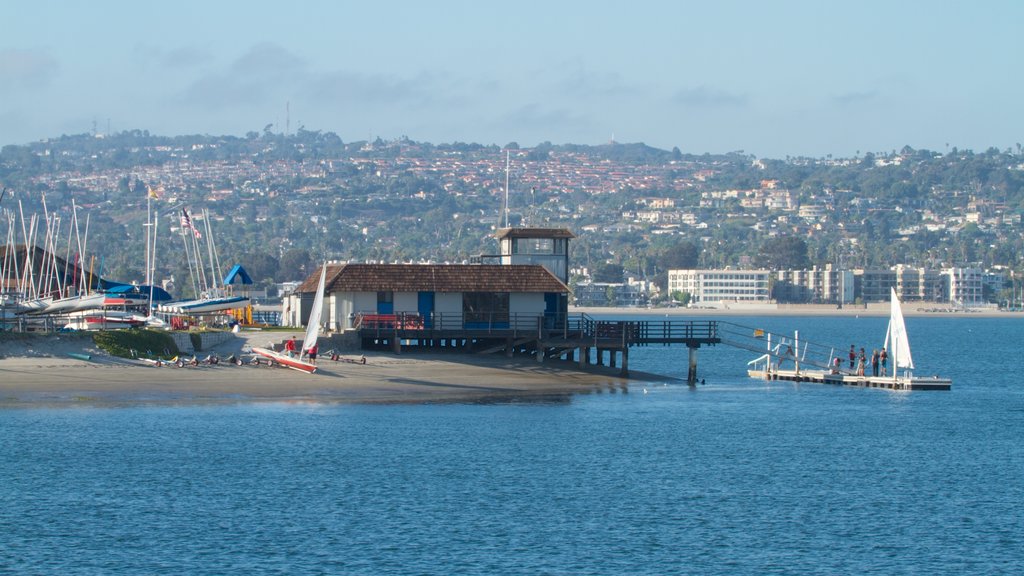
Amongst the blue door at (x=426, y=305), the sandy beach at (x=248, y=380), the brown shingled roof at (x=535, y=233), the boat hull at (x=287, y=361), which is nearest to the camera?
the sandy beach at (x=248, y=380)

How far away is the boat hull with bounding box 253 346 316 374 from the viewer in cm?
6106

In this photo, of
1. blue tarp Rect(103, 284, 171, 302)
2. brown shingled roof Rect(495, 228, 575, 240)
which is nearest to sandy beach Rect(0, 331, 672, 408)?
brown shingled roof Rect(495, 228, 575, 240)

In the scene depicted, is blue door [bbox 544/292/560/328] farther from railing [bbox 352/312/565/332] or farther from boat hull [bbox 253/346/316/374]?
boat hull [bbox 253/346/316/374]

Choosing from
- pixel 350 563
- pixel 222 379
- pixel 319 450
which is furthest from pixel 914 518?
pixel 222 379

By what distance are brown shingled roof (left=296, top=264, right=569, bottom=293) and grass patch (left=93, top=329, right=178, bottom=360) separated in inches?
303

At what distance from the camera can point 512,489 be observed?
40.9 metres

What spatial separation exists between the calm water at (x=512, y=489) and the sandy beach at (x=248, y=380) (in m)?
1.86

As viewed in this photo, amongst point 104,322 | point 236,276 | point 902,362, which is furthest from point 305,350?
point 236,276

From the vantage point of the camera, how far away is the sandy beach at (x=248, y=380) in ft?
182

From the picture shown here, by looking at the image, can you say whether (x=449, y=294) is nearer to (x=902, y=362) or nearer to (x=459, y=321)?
(x=459, y=321)

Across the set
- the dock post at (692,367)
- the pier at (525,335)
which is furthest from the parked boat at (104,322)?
the dock post at (692,367)

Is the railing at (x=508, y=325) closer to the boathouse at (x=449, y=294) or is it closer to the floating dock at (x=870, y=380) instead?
the boathouse at (x=449, y=294)

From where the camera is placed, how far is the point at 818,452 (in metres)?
48.9

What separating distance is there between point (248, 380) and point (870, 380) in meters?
28.3
